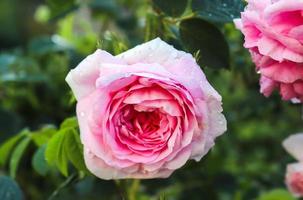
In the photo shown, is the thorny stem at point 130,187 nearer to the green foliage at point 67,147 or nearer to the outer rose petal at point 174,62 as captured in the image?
the green foliage at point 67,147

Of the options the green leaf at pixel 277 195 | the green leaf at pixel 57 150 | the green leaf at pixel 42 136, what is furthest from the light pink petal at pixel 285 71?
the green leaf at pixel 277 195

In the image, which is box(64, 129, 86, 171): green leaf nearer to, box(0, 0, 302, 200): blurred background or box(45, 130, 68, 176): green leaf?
box(45, 130, 68, 176): green leaf

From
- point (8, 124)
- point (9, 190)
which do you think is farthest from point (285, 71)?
point (8, 124)

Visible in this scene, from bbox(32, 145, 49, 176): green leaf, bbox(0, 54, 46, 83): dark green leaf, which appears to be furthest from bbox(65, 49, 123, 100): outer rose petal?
bbox(0, 54, 46, 83): dark green leaf

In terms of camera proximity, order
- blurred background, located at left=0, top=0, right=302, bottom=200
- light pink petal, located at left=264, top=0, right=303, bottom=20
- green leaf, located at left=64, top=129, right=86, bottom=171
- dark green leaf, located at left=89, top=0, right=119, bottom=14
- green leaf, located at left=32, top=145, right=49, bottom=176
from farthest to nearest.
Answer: dark green leaf, located at left=89, top=0, right=119, bottom=14 → blurred background, located at left=0, top=0, right=302, bottom=200 → green leaf, located at left=32, top=145, right=49, bottom=176 → green leaf, located at left=64, top=129, right=86, bottom=171 → light pink petal, located at left=264, top=0, right=303, bottom=20

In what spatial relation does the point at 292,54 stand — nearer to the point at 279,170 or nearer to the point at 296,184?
the point at 296,184

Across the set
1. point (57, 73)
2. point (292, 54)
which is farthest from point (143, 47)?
point (57, 73)
